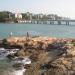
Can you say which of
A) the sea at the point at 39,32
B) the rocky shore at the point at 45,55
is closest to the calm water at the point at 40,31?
the sea at the point at 39,32

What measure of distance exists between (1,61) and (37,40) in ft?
40.1

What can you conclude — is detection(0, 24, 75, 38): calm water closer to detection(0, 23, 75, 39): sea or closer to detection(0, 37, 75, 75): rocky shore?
detection(0, 23, 75, 39): sea

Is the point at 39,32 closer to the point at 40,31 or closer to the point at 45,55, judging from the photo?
the point at 40,31

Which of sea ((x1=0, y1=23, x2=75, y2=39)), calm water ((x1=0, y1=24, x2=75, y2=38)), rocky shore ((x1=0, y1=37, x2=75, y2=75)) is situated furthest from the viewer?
calm water ((x1=0, y1=24, x2=75, y2=38))

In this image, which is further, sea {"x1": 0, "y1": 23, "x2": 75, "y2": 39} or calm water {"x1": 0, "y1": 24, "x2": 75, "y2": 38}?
calm water {"x1": 0, "y1": 24, "x2": 75, "y2": 38}

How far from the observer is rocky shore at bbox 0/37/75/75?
2577cm

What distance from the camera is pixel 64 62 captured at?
2891cm

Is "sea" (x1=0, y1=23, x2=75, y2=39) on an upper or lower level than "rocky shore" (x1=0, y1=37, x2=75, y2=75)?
lower

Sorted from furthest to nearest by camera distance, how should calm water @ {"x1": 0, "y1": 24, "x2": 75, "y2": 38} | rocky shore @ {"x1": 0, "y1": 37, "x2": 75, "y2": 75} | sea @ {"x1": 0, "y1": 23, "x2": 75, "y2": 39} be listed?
1. calm water @ {"x1": 0, "y1": 24, "x2": 75, "y2": 38}
2. sea @ {"x1": 0, "y1": 23, "x2": 75, "y2": 39}
3. rocky shore @ {"x1": 0, "y1": 37, "x2": 75, "y2": 75}

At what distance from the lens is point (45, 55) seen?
115ft

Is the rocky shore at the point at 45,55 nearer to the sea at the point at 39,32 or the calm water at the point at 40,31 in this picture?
the sea at the point at 39,32

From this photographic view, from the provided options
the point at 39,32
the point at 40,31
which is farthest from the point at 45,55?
the point at 40,31

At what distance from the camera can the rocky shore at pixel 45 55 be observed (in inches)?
1014

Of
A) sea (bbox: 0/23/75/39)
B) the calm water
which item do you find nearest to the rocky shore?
sea (bbox: 0/23/75/39)
